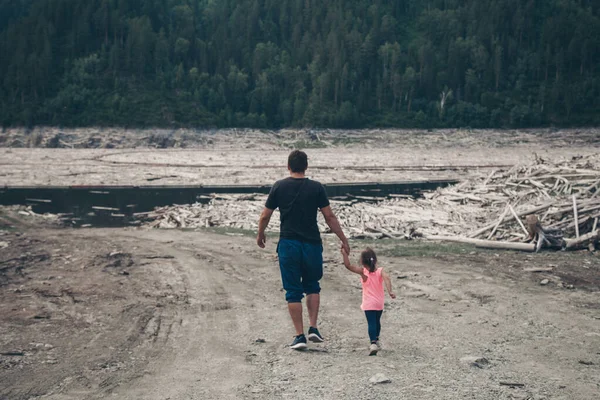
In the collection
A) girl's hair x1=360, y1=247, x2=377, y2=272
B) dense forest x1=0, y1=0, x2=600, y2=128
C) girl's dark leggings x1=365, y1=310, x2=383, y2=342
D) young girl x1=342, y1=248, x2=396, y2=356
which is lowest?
girl's dark leggings x1=365, y1=310, x2=383, y2=342

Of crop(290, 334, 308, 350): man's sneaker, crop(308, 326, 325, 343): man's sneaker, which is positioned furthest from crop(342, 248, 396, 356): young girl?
crop(290, 334, 308, 350): man's sneaker

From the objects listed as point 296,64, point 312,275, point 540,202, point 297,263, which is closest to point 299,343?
point 312,275

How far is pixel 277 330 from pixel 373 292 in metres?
1.93

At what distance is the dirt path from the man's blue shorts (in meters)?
0.80

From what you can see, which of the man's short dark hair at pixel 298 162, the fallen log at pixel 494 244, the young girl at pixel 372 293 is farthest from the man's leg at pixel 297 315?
the fallen log at pixel 494 244

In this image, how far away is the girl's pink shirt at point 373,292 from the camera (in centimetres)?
828

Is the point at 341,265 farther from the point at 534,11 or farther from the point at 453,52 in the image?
the point at 534,11

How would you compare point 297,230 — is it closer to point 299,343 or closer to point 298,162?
point 298,162

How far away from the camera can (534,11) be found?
155500 mm

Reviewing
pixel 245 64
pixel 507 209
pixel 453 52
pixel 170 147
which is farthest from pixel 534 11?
pixel 507 209

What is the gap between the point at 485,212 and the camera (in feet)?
74.7

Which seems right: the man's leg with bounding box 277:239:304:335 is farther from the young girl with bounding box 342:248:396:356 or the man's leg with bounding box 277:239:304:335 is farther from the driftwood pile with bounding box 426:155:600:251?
the driftwood pile with bounding box 426:155:600:251

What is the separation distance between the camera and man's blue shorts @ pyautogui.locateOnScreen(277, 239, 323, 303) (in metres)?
8.37

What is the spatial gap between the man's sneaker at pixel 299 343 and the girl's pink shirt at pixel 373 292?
86 cm
